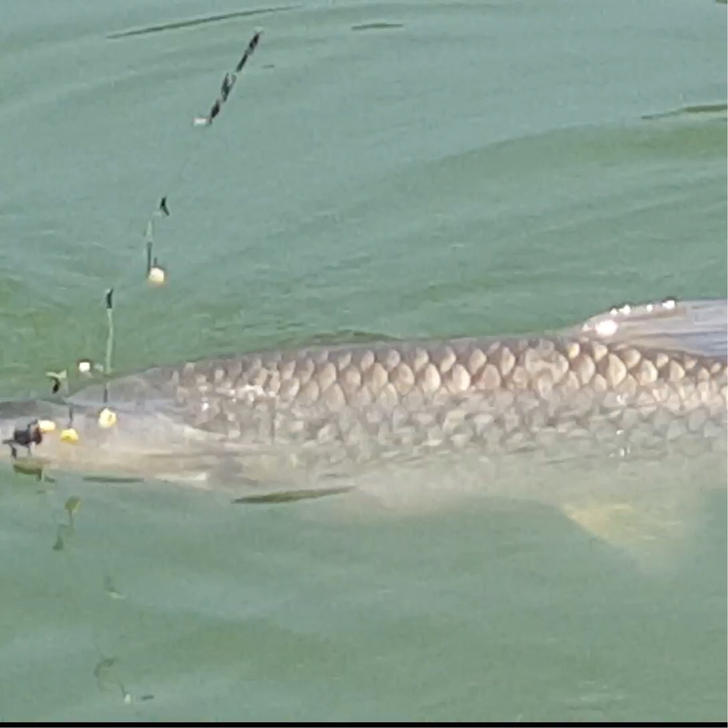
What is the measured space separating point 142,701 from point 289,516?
2.28 feet

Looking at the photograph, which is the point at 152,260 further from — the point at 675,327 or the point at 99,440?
the point at 675,327

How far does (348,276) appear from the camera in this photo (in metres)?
5.53

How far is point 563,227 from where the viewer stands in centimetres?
572

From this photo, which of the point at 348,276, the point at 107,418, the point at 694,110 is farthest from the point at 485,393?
the point at 694,110

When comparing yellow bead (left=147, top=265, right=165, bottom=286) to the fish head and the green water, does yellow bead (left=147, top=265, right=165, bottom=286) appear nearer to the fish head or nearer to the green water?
the green water

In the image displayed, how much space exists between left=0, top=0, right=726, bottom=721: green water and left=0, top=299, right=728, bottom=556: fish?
0.09 metres

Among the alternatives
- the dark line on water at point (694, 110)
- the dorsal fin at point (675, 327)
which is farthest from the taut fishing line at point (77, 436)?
the dark line on water at point (694, 110)

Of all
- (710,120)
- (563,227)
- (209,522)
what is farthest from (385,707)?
(710,120)

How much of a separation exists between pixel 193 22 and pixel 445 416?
3.30 m

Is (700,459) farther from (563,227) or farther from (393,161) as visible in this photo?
(393,161)

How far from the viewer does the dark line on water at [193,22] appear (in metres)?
7.12

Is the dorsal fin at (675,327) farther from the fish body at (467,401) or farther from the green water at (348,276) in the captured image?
the green water at (348,276)

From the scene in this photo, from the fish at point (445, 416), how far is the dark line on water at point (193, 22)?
297 centimetres

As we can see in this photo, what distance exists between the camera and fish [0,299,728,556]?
4320 mm
